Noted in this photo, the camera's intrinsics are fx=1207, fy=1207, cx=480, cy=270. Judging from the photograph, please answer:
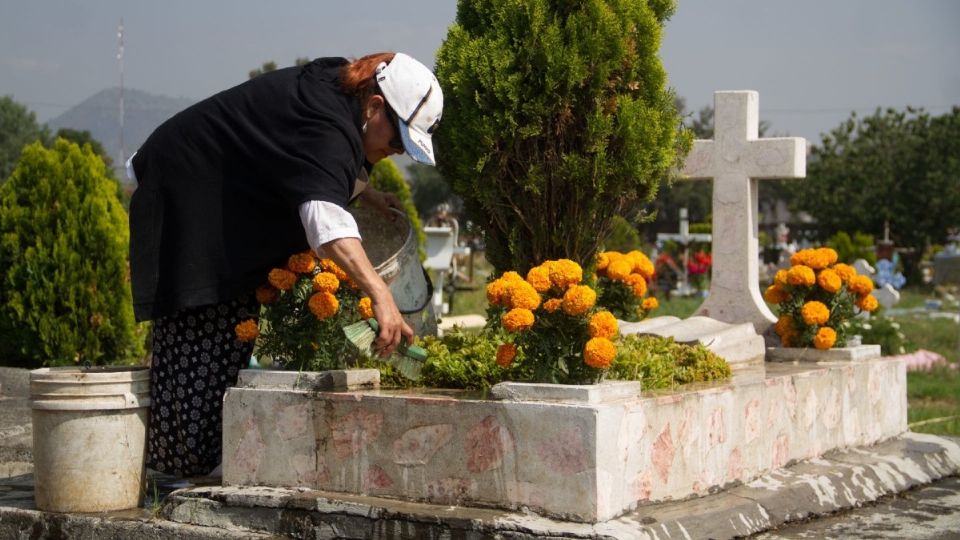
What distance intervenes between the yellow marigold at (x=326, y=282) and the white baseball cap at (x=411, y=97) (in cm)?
52

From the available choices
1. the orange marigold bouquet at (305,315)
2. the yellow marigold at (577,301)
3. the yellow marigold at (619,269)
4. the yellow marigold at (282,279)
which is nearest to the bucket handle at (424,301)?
the orange marigold bouquet at (305,315)

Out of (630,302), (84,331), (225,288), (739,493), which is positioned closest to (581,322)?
(739,493)

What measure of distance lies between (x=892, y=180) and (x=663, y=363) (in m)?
35.3

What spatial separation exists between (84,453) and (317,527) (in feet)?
2.99

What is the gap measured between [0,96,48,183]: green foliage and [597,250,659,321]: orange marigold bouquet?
59.7m

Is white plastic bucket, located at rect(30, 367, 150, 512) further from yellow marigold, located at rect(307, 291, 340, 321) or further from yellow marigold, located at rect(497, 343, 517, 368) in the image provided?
yellow marigold, located at rect(497, 343, 517, 368)

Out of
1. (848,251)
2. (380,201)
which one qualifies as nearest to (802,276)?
(380,201)

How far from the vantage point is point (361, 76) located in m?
4.30

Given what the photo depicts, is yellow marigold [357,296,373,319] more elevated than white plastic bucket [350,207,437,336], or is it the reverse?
white plastic bucket [350,207,437,336]

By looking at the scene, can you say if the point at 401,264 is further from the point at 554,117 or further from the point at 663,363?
the point at 554,117

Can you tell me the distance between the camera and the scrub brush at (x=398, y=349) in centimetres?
410

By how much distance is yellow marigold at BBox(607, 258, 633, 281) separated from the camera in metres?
6.64

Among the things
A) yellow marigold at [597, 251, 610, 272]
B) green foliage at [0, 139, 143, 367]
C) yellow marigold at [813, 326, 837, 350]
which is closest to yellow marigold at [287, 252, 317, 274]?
yellow marigold at [597, 251, 610, 272]

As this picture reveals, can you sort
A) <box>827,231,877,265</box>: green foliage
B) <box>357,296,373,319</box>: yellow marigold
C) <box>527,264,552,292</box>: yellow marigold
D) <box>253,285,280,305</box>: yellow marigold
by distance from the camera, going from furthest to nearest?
<box>827,231,877,265</box>: green foliage < <box>253,285,280,305</box>: yellow marigold < <box>357,296,373,319</box>: yellow marigold < <box>527,264,552,292</box>: yellow marigold
